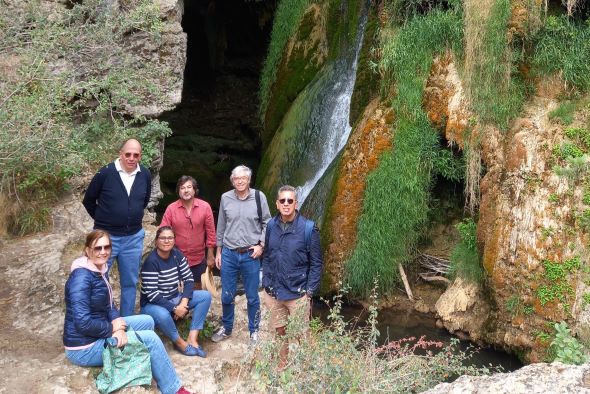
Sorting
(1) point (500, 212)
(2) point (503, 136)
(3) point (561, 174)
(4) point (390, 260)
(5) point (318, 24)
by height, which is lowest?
(4) point (390, 260)

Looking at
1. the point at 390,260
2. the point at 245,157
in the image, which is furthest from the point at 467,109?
the point at 245,157

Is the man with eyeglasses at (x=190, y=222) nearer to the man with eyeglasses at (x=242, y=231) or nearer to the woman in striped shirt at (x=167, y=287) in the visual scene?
the man with eyeglasses at (x=242, y=231)

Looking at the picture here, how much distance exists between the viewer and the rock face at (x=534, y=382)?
292 centimetres

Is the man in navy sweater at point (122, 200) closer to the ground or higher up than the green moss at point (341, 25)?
closer to the ground

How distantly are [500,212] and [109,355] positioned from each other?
5.23m

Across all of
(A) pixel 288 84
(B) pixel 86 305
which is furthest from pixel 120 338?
(A) pixel 288 84

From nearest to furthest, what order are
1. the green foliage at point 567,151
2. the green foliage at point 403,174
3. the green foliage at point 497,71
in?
the green foliage at point 567,151
the green foliage at point 497,71
the green foliage at point 403,174

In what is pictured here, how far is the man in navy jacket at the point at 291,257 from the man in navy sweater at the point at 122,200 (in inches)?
45.6

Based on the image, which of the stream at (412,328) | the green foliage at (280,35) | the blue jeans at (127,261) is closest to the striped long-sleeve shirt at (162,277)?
the blue jeans at (127,261)

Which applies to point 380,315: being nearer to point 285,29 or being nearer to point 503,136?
point 503,136

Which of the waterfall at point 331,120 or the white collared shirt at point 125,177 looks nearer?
the white collared shirt at point 125,177

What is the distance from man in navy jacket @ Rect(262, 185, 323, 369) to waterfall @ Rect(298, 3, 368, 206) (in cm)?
511

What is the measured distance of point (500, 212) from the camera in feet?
24.7

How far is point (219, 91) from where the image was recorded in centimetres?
1770
